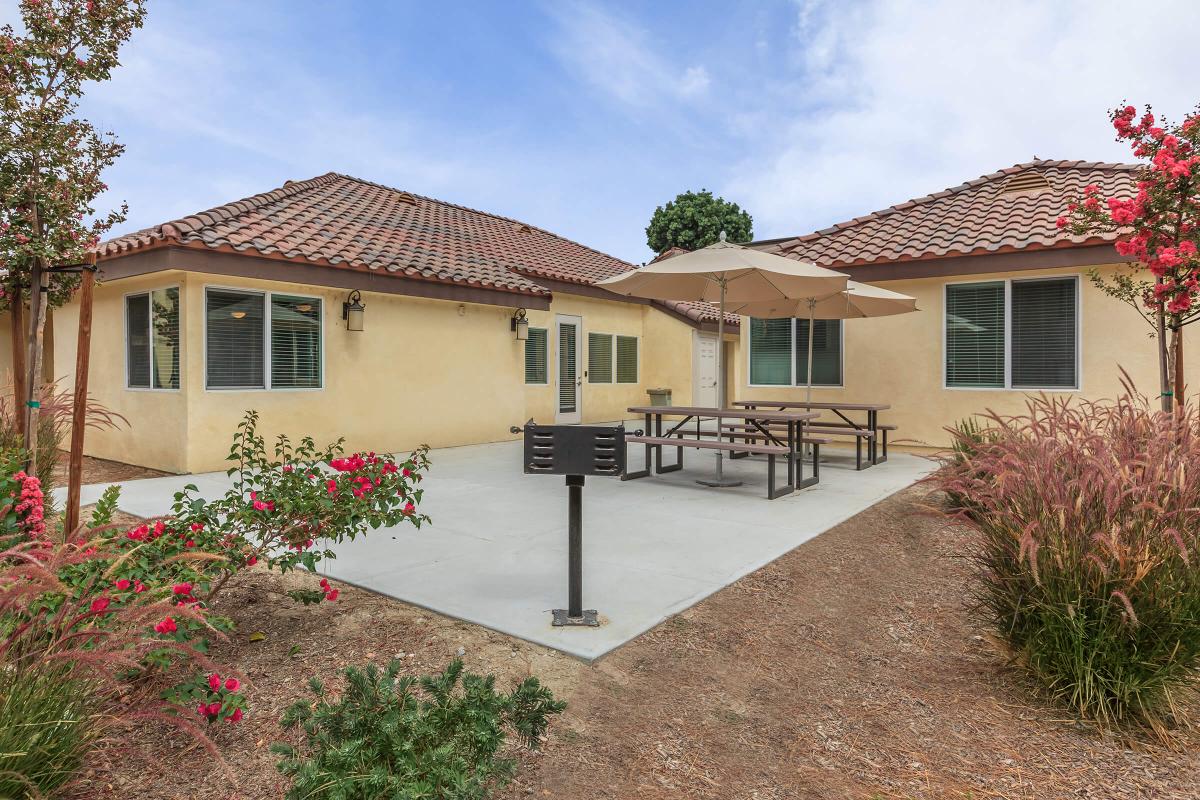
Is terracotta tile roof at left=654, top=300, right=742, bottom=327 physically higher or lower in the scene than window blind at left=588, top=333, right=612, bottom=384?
higher

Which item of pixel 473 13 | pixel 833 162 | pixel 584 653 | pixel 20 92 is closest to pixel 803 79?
pixel 833 162

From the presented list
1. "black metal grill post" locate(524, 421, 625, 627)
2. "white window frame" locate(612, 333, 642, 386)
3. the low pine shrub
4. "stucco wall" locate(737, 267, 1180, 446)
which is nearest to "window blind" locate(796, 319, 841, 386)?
"stucco wall" locate(737, 267, 1180, 446)

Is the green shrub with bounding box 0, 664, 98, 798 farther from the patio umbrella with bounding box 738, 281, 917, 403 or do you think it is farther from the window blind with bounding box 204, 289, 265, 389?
the patio umbrella with bounding box 738, 281, 917, 403

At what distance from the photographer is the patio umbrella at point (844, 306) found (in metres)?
8.38

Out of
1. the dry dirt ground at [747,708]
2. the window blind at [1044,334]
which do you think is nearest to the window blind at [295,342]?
the dry dirt ground at [747,708]

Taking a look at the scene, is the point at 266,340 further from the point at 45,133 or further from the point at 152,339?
the point at 45,133

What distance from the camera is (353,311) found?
9.48 meters

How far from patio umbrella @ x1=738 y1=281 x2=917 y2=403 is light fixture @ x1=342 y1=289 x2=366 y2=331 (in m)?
5.62

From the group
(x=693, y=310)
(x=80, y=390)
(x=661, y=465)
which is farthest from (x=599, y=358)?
(x=80, y=390)

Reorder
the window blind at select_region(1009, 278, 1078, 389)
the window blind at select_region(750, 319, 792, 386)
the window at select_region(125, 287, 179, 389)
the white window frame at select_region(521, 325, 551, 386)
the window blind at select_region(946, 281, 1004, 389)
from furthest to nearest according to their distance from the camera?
the white window frame at select_region(521, 325, 551, 386), the window blind at select_region(750, 319, 792, 386), the window blind at select_region(946, 281, 1004, 389), the window blind at select_region(1009, 278, 1078, 389), the window at select_region(125, 287, 179, 389)

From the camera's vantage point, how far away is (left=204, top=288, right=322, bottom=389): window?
824 centimetres

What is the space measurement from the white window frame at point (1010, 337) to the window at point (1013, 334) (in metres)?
0.01

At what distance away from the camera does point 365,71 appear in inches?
553

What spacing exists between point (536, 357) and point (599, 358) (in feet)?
6.99
